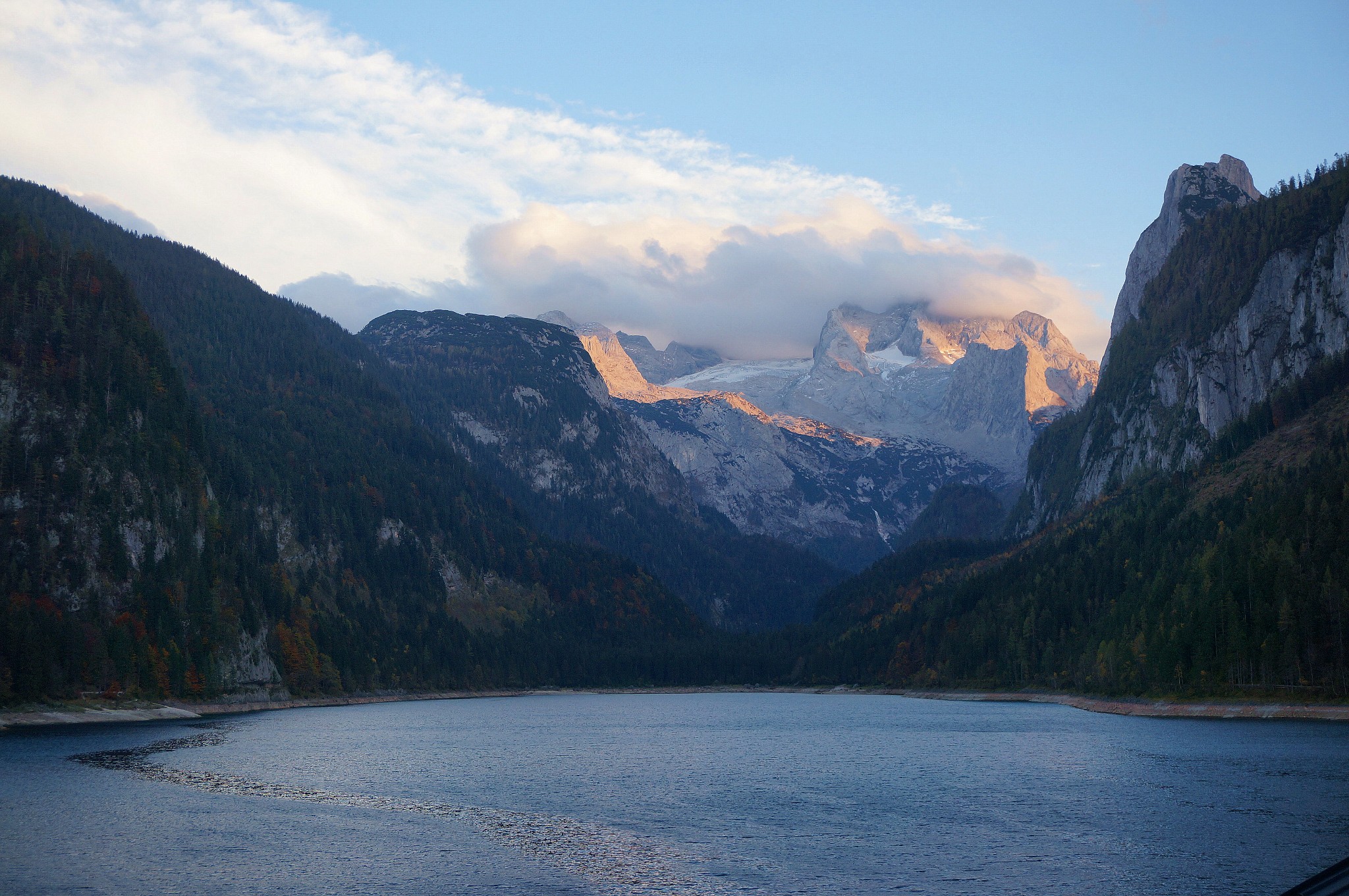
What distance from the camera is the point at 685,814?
8238 centimetres

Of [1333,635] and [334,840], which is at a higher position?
[1333,635]

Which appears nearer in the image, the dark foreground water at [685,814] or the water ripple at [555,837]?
the water ripple at [555,837]

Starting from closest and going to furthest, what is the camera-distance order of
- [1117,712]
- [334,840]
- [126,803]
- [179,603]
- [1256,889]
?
[1256,889], [334,840], [126,803], [1117,712], [179,603]

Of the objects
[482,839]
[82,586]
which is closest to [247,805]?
[482,839]

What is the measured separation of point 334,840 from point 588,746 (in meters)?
70.4

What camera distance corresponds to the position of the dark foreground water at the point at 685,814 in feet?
198

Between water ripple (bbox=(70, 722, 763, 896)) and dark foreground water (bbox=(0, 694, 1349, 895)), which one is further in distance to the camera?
dark foreground water (bbox=(0, 694, 1349, 895))

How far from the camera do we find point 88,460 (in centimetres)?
19925

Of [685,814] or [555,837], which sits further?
[685,814]

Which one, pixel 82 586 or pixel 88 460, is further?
pixel 88 460

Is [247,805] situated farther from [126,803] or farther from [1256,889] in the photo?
[1256,889]

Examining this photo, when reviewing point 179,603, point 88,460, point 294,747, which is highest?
point 88,460

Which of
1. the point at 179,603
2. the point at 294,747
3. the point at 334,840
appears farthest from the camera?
the point at 179,603

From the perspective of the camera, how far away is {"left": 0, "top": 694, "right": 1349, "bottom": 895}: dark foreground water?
60.3 meters
